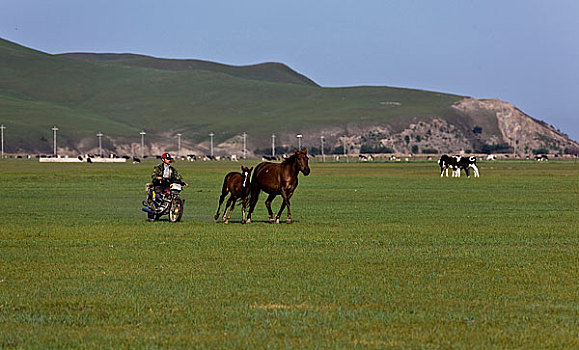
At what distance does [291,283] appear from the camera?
48.5 feet

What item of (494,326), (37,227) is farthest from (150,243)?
(494,326)

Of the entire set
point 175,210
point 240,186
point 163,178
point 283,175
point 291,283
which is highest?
point 283,175

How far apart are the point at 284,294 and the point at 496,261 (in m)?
5.48

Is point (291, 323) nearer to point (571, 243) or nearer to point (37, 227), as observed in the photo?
point (571, 243)

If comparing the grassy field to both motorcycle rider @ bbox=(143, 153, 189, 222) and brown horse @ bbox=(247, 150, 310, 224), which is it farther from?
brown horse @ bbox=(247, 150, 310, 224)

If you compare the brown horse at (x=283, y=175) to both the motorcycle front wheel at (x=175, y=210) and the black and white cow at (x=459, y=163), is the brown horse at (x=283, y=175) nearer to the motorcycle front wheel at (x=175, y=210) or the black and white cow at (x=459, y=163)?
the motorcycle front wheel at (x=175, y=210)

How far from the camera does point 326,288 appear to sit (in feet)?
46.8

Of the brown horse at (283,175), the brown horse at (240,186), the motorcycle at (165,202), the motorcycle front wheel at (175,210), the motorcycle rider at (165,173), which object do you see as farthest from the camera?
the motorcycle front wheel at (175,210)

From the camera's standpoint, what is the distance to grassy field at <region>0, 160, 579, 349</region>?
10953mm

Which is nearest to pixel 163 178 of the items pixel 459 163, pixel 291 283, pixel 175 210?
pixel 175 210

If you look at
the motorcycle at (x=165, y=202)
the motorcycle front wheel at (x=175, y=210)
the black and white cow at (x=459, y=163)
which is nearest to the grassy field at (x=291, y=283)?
the motorcycle at (x=165, y=202)

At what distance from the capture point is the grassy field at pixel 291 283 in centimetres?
1095

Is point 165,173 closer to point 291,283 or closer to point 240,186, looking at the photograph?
point 240,186

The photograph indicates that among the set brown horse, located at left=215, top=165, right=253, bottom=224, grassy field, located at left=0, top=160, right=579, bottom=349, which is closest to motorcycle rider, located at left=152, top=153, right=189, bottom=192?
grassy field, located at left=0, top=160, right=579, bottom=349
